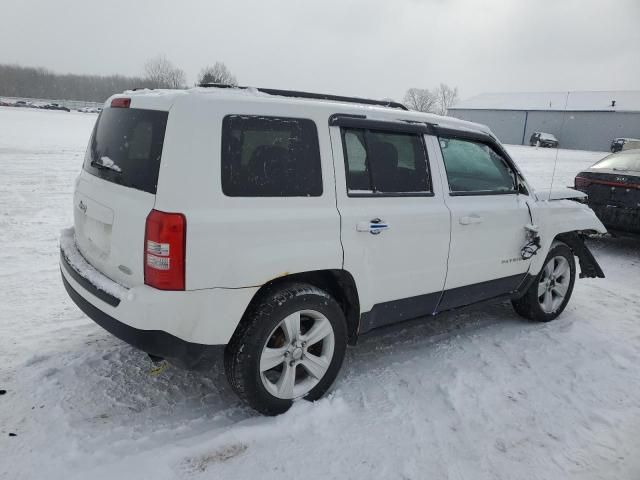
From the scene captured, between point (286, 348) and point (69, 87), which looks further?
point (69, 87)

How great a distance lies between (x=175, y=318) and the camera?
2.63 metres

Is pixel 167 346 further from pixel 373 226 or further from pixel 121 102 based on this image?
pixel 121 102

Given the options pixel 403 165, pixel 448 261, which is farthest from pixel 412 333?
pixel 403 165

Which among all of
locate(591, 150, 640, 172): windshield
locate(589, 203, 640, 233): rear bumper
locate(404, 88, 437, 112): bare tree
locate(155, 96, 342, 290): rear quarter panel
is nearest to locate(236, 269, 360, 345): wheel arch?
locate(155, 96, 342, 290): rear quarter panel

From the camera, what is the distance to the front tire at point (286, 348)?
2867 millimetres

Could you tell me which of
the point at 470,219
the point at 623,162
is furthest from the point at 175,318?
the point at 623,162

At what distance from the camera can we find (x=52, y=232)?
21.9ft

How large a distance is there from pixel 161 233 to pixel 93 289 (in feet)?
2.34

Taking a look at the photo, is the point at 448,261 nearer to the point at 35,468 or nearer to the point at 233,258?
the point at 233,258

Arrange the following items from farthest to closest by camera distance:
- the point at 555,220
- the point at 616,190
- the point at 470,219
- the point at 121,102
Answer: the point at 616,190
the point at 555,220
the point at 470,219
the point at 121,102

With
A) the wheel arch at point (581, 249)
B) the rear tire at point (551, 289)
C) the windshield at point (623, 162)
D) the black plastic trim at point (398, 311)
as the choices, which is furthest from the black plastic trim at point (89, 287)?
the windshield at point (623, 162)

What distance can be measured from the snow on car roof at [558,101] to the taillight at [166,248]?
56.1 metres

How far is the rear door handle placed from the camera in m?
3.76

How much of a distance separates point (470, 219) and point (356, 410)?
1.67 m
